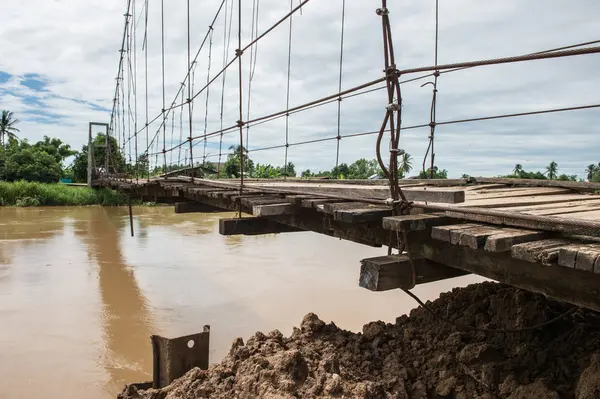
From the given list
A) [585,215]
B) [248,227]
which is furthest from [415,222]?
[248,227]

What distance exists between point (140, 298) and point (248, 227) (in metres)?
4.59

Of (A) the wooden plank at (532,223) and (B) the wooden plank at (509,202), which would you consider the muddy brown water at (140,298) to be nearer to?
(B) the wooden plank at (509,202)

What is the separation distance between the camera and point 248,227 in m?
3.50

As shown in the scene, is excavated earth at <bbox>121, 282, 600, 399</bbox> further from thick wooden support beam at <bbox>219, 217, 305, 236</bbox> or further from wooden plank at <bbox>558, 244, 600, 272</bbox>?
thick wooden support beam at <bbox>219, 217, 305, 236</bbox>

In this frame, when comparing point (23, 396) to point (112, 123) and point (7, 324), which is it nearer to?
point (7, 324)

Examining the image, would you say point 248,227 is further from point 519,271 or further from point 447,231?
→ point 519,271

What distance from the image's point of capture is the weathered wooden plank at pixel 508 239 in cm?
141

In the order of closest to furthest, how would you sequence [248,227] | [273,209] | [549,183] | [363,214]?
1. [363,214]
2. [273,209]
3. [549,183]
4. [248,227]

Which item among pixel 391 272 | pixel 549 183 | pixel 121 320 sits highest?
pixel 549 183

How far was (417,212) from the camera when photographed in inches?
78.2

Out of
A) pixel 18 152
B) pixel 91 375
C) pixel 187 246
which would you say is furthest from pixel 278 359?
pixel 18 152

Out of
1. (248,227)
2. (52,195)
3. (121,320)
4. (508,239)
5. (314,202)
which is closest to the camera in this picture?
(508,239)

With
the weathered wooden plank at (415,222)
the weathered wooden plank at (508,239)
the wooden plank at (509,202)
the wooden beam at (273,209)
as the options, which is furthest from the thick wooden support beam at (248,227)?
the weathered wooden plank at (508,239)

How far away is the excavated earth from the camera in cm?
200
